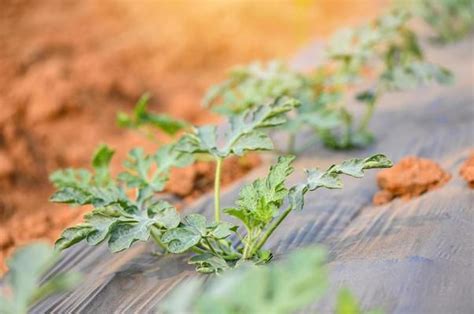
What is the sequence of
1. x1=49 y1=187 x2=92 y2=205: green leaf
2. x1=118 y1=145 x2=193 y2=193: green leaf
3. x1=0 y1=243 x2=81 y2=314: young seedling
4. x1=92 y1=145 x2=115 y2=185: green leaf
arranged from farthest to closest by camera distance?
x1=92 y1=145 x2=115 y2=185: green leaf < x1=118 y1=145 x2=193 y2=193: green leaf < x1=49 y1=187 x2=92 y2=205: green leaf < x1=0 y1=243 x2=81 y2=314: young seedling

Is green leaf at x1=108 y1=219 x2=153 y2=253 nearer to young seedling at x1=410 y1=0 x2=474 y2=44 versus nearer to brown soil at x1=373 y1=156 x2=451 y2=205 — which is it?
brown soil at x1=373 y1=156 x2=451 y2=205

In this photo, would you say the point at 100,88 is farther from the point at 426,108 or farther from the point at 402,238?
the point at 402,238

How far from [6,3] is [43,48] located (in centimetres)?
67

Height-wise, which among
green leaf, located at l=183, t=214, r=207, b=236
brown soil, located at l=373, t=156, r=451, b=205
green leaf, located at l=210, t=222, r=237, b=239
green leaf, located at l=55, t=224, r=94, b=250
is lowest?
brown soil, located at l=373, t=156, r=451, b=205

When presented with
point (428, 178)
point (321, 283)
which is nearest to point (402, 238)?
point (428, 178)

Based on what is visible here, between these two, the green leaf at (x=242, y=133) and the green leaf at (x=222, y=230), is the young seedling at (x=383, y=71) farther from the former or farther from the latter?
the green leaf at (x=222, y=230)

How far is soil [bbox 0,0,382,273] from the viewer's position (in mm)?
2973

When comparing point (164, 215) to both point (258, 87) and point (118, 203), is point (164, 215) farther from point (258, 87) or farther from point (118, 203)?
point (258, 87)

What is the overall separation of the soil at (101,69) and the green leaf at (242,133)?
54cm

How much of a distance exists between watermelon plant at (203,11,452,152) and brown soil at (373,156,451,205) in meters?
0.43

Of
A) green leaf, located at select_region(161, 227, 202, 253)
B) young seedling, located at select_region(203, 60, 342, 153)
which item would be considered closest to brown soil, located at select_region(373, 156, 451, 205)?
young seedling, located at select_region(203, 60, 342, 153)

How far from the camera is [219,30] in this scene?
16.8 ft

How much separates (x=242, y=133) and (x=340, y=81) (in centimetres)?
92

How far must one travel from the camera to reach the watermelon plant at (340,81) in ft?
9.29
